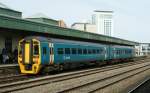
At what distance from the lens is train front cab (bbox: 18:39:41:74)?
70.4 feet

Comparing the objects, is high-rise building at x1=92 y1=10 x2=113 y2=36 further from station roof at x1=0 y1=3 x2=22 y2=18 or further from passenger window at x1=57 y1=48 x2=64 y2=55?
passenger window at x1=57 y1=48 x2=64 y2=55

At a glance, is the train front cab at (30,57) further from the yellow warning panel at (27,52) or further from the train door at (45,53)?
the train door at (45,53)

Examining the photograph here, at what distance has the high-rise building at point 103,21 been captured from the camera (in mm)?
175525

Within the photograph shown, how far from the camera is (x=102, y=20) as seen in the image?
177m

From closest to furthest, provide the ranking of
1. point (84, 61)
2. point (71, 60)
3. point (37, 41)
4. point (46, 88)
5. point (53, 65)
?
point (46, 88) < point (37, 41) < point (53, 65) < point (71, 60) < point (84, 61)

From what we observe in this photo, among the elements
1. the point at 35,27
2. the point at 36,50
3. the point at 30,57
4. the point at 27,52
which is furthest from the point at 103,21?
the point at 30,57

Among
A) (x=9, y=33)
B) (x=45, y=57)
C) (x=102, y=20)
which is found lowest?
(x=45, y=57)

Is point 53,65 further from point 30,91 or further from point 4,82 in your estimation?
point 30,91

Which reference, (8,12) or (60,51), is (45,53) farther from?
(8,12)

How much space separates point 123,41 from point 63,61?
39.1m

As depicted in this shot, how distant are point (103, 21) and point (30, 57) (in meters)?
157

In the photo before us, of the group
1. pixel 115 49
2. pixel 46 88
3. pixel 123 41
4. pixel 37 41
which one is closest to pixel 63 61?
pixel 37 41

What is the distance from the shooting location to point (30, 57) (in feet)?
70.7

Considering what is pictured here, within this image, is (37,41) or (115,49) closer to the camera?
(37,41)
